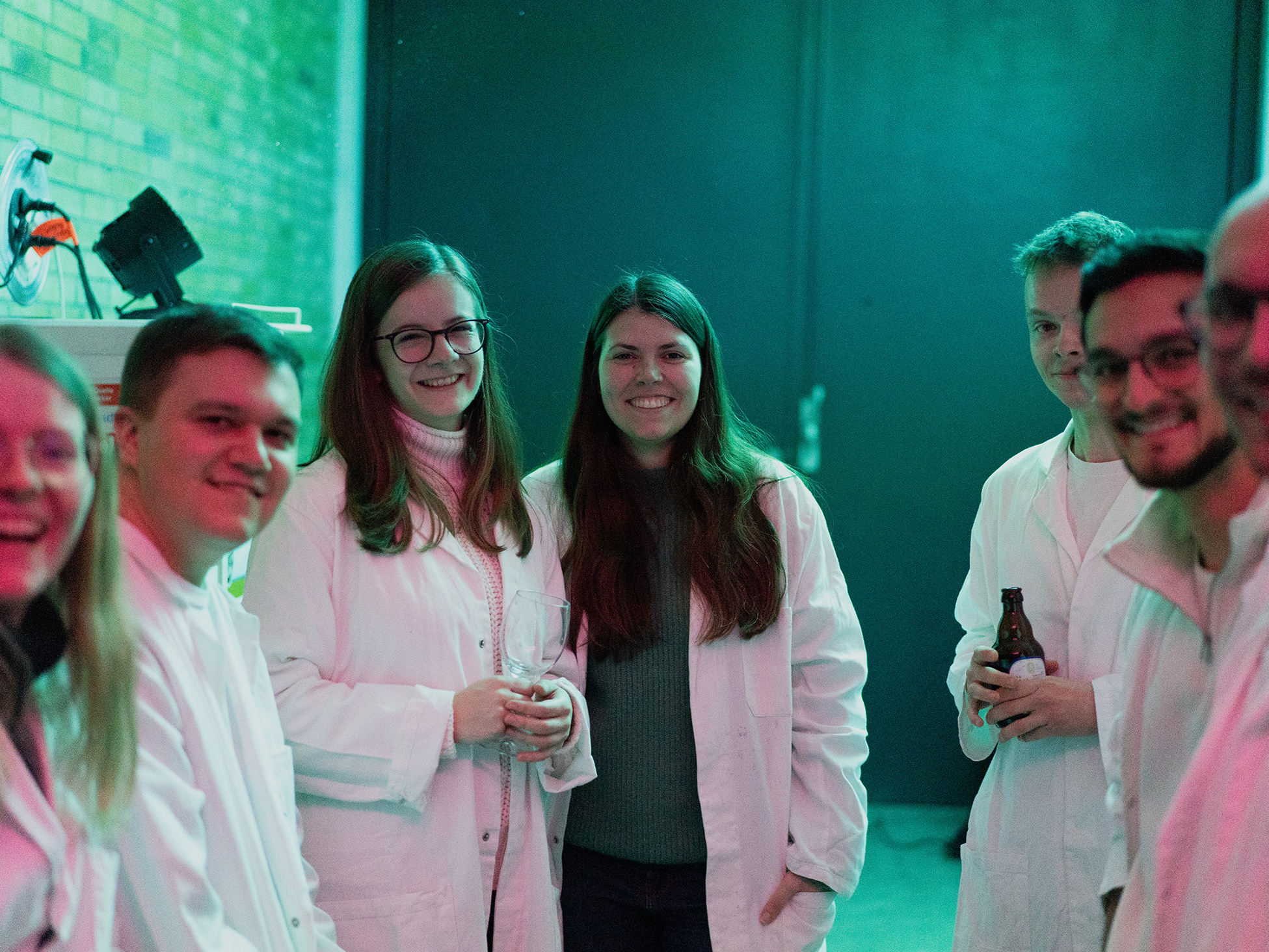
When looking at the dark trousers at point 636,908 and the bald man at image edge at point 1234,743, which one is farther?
the dark trousers at point 636,908

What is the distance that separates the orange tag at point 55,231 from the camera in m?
2.45

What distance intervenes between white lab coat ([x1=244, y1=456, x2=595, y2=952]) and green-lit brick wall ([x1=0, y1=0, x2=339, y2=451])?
1185 mm

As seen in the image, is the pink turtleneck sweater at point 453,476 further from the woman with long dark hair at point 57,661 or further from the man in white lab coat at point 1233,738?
the man in white lab coat at point 1233,738

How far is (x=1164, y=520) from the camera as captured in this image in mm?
1096

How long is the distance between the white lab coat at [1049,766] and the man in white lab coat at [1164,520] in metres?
0.68

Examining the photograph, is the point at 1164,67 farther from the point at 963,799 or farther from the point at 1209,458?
the point at 1209,458

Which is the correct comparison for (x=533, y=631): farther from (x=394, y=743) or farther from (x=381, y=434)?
(x=381, y=434)

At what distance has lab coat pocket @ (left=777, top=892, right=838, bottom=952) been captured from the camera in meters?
2.00

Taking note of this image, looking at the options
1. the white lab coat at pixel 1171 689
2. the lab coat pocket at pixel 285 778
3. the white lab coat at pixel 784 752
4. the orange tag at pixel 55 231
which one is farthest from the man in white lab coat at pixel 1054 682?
the orange tag at pixel 55 231

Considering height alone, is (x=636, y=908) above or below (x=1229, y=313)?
below

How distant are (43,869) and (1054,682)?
1.54 metres

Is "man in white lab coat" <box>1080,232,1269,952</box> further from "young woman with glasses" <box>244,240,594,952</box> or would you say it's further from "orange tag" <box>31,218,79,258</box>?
"orange tag" <box>31,218,79,258</box>

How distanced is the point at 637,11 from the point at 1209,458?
405cm

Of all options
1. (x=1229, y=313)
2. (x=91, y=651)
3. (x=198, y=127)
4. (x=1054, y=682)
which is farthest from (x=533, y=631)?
(x=198, y=127)
